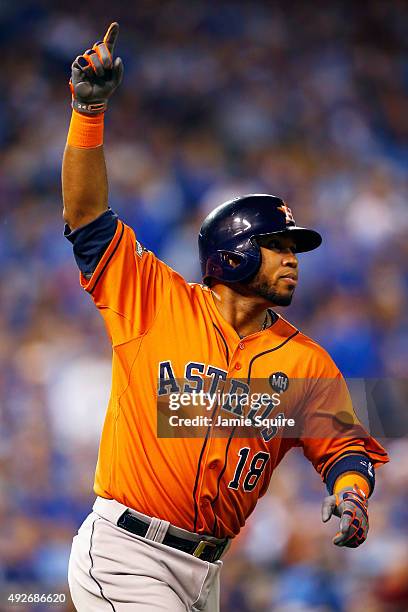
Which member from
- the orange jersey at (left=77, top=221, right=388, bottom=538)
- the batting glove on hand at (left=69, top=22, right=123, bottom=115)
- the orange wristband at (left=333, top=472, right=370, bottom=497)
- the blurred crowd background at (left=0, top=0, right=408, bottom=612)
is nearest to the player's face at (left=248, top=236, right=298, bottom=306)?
the orange jersey at (left=77, top=221, right=388, bottom=538)

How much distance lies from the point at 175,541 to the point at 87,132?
1.13 meters

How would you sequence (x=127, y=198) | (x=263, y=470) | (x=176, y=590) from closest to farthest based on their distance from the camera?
(x=176, y=590) < (x=263, y=470) < (x=127, y=198)

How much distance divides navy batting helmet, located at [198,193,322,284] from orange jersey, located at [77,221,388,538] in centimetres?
12

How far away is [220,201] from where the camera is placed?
480 cm

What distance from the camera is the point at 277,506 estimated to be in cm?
429

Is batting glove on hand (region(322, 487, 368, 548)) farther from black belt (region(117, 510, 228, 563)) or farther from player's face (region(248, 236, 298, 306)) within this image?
player's face (region(248, 236, 298, 306))

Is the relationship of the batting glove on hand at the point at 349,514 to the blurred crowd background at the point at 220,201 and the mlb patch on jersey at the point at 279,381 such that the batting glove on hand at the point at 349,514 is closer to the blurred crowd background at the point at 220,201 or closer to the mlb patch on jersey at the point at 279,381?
the mlb patch on jersey at the point at 279,381

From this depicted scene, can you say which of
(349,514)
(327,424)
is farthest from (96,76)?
(349,514)

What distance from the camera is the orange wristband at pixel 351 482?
234 centimetres

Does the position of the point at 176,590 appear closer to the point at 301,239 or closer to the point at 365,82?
the point at 301,239

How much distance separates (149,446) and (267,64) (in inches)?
135

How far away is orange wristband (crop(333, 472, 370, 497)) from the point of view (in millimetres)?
2336

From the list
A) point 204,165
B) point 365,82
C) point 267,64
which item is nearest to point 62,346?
point 204,165

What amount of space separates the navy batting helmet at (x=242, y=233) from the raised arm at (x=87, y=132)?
51 centimetres
